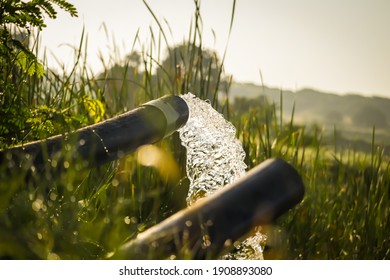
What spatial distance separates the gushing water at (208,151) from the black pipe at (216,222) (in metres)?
1.10

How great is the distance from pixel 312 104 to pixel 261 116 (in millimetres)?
103163

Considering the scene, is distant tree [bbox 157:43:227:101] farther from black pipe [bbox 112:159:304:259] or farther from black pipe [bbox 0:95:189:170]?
black pipe [bbox 112:159:304:259]

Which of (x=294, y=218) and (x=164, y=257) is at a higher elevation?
(x=164, y=257)

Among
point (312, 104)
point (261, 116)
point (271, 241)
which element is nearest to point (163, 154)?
point (271, 241)

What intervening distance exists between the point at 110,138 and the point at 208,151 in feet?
3.10

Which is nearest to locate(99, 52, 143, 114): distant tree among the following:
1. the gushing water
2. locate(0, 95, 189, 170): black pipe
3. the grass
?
the grass

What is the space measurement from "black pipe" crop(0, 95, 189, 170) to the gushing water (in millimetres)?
292

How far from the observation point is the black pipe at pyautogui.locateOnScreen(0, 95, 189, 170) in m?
1.65

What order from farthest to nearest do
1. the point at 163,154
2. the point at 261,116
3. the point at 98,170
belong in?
the point at 261,116
the point at 163,154
the point at 98,170

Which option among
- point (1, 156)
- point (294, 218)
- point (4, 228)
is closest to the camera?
point (4, 228)

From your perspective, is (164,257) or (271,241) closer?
(164,257)

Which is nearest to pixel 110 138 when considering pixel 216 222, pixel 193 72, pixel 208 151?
pixel 216 222

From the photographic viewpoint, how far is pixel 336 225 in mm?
3590
